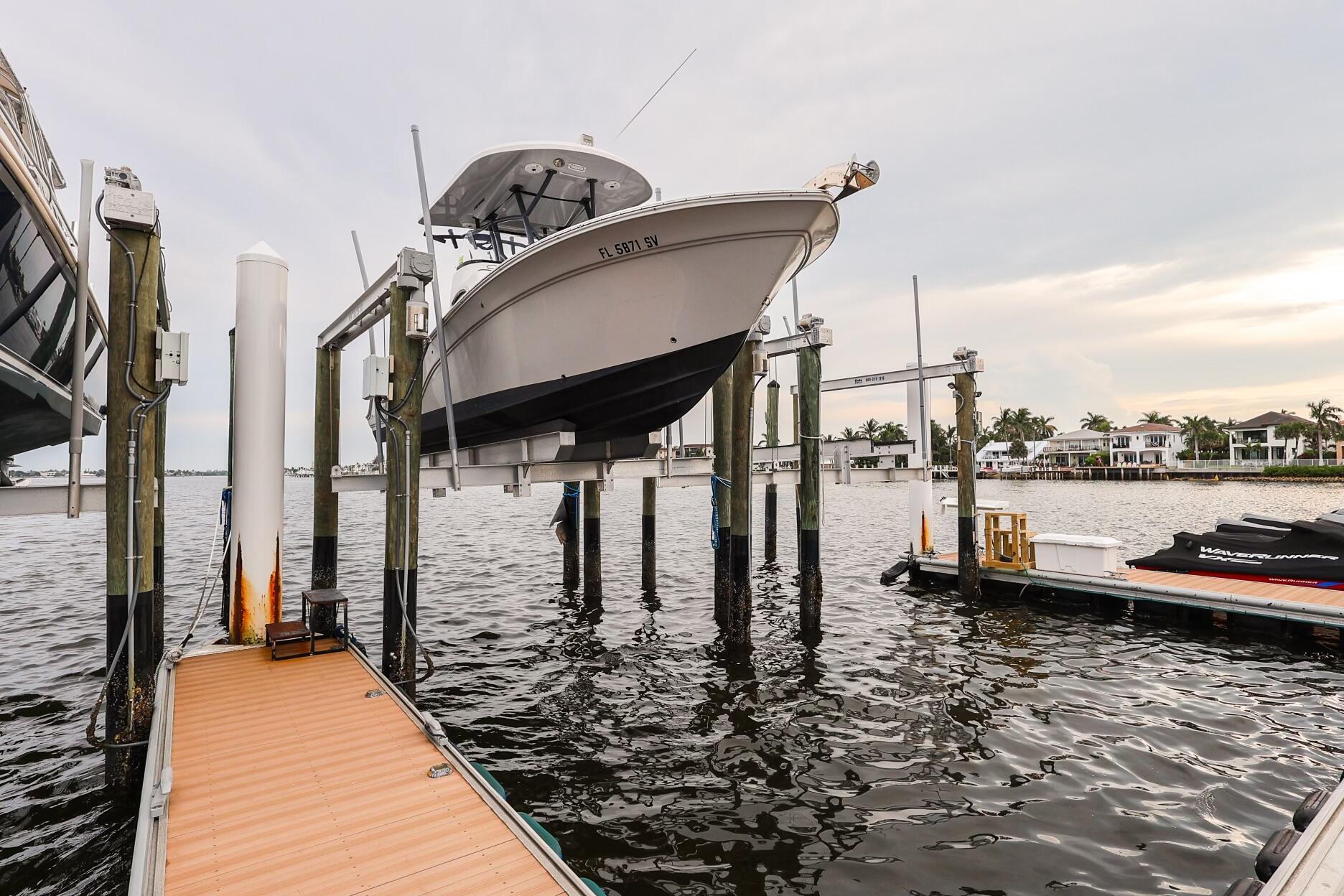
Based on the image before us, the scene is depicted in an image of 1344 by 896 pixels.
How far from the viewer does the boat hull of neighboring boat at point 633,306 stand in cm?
688

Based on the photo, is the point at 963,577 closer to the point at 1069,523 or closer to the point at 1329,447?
the point at 1069,523

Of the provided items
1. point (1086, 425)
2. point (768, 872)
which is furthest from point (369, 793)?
point (1086, 425)

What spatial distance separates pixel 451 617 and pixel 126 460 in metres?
7.71

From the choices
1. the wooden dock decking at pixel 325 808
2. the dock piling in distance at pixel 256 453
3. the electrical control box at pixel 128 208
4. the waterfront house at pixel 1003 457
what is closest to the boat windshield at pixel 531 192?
the dock piling in distance at pixel 256 453

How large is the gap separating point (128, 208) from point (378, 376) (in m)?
2.37

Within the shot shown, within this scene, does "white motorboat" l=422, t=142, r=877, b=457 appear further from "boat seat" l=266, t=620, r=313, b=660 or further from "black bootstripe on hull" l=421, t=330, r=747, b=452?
"boat seat" l=266, t=620, r=313, b=660

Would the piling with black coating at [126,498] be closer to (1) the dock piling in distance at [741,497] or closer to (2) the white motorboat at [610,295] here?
(2) the white motorboat at [610,295]

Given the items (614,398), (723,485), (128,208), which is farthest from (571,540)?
(128,208)

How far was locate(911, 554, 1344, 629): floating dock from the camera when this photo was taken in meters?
9.98

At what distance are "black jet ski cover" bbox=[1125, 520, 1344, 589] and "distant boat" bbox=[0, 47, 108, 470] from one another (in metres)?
18.6

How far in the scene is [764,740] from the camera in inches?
271

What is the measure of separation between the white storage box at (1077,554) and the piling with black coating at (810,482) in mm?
5543

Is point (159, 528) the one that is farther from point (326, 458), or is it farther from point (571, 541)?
point (571, 541)

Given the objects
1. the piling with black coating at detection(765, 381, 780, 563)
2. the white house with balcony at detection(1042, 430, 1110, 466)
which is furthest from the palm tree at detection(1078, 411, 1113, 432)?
the piling with black coating at detection(765, 381, 780, 563)
